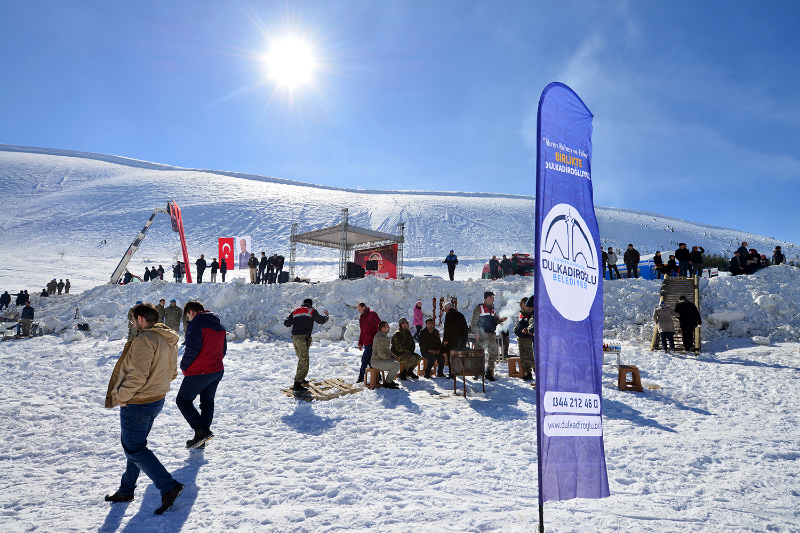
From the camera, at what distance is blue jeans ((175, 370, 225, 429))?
4637mm

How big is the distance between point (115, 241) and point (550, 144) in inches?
2511

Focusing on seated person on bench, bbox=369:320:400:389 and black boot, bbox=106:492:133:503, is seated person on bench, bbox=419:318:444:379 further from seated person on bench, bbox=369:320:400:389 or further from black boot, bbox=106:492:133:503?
black boot, bbox=106:492:133:503

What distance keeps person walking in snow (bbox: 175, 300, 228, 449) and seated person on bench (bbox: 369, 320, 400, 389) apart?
3402 mm

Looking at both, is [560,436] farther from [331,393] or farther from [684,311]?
[684,311]

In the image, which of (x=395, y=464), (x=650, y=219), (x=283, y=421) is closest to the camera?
(x=395, y=464)

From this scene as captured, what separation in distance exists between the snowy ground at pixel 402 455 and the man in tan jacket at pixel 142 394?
0.23m

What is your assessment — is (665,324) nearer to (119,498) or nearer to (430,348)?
(430,348)

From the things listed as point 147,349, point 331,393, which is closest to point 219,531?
point 147,349

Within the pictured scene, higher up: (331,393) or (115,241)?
(115,241)

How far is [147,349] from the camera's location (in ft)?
10.9

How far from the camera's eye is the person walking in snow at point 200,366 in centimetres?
459

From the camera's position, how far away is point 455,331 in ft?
27.0

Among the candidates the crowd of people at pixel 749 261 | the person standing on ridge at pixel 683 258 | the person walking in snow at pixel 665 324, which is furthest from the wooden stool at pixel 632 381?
the crowd of people at pixel 749 261

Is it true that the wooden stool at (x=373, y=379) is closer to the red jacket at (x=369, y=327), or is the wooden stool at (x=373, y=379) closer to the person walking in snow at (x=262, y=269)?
the red jacket at (x=369, y=327)
